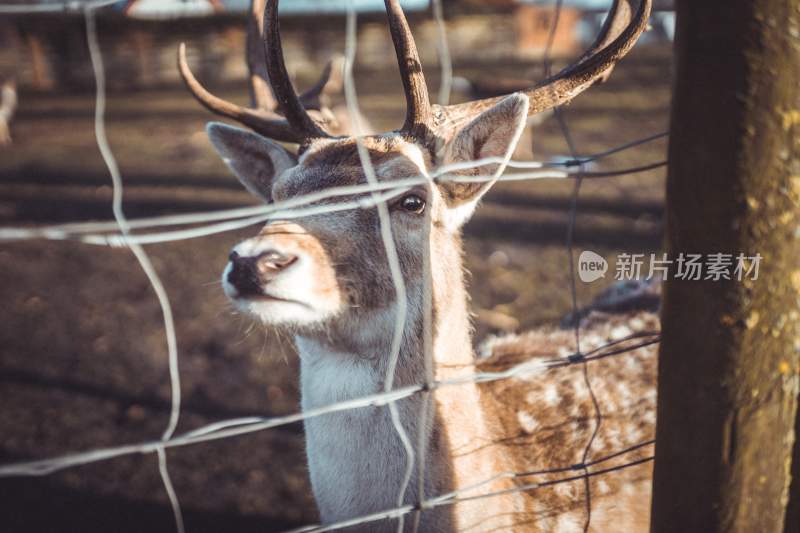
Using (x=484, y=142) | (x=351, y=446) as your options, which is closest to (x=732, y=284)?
(x=484, y=142)

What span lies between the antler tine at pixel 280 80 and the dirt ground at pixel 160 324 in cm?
71

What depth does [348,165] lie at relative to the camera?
1.92 meters

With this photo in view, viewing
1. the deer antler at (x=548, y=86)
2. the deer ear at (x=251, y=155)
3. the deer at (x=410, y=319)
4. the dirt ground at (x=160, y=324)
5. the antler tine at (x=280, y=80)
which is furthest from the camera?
the dirt ground at (x=160, y=324)

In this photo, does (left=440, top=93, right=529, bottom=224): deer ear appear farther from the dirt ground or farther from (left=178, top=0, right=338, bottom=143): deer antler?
the dirt ground

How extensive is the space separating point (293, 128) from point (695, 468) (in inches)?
62.3

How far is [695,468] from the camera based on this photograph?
1.35 meters

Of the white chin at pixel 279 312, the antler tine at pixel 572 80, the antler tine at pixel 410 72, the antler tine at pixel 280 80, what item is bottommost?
the white chin at pixel 279 312

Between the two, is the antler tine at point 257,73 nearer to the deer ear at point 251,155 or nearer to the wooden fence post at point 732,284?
the deer ear at point 251,155

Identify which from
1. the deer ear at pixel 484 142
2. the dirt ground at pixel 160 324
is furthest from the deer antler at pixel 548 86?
the dirt ground at pixel 160 324

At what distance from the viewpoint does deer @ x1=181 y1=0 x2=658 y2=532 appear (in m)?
1.67

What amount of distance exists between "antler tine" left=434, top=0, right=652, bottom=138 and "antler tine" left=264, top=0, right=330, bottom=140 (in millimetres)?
436

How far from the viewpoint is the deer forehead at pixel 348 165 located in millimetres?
1874

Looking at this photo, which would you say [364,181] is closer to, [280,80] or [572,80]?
[280,80]

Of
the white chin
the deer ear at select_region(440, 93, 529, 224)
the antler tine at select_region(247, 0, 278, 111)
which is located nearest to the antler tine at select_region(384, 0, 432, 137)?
the deer ear at select_region(440, 93, 529, 224)
